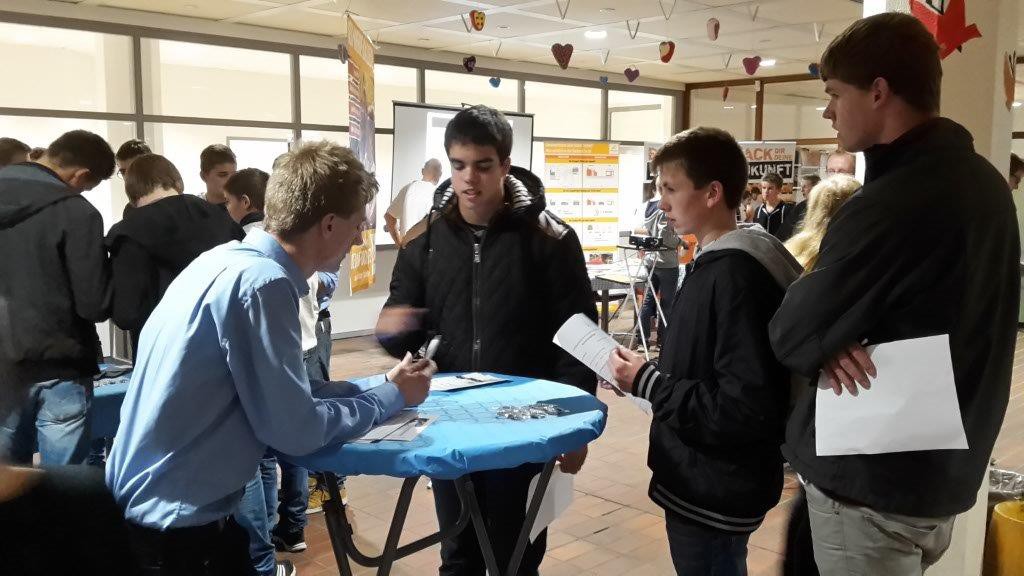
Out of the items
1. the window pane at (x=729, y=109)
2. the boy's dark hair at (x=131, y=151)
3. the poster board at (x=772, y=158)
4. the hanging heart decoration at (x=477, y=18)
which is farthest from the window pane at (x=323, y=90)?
the window pane at (x=729, y=109)

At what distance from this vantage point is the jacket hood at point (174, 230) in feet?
9.32

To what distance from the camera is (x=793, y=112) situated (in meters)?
11.7

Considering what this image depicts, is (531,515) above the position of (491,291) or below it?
below

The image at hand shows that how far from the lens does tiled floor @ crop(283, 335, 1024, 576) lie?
312cm

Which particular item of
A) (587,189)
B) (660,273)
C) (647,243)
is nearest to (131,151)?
(647,243)

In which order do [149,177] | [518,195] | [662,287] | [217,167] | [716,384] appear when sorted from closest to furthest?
[716,384], [518,195], [149,177], [217,167], [662,287]

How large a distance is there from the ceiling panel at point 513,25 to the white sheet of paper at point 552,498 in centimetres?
561

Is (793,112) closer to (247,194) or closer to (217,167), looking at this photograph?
(217,167)

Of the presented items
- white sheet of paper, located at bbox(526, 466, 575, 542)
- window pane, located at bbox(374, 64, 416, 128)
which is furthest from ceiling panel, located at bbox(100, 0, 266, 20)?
white sheet of paper, located at bbox(526, 466, 575, 542)

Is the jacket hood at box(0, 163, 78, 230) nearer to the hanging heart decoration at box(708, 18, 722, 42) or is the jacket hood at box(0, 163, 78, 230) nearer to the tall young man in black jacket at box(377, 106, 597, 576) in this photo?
the tall young man in black jacket at box(377, 106, 597, 576)

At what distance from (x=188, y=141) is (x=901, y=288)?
704cm

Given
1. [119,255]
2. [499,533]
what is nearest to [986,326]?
[499,533]

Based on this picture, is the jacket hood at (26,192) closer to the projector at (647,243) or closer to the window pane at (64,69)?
the window pane at (64,69)

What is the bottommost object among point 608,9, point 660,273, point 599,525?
point 599,525
